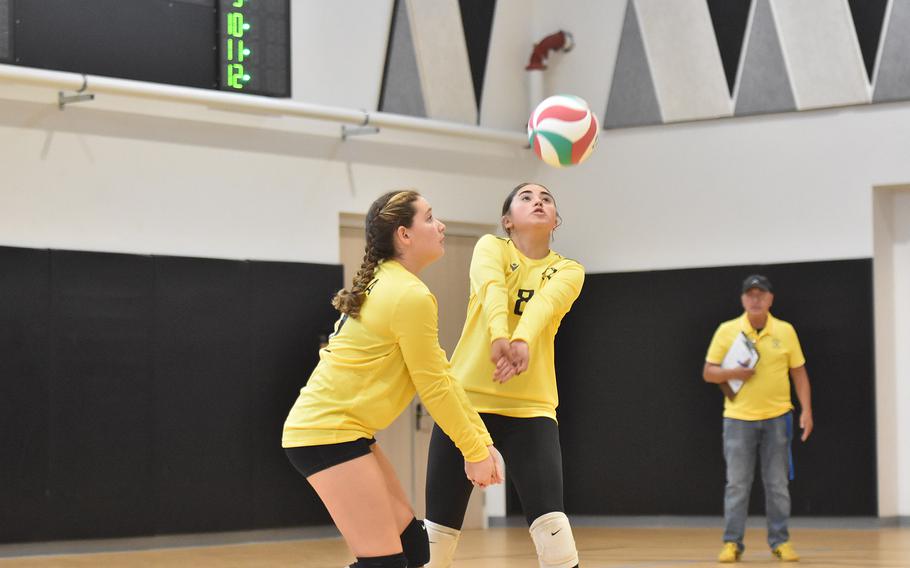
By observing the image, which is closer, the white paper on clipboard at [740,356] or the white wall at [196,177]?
the white paper on clipboard at [740,356]

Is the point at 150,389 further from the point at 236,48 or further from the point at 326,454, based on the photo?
the point at 326,454

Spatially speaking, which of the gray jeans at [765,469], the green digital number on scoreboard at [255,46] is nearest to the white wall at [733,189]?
the gray jeans at [765,469]

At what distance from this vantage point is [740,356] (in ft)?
29.2

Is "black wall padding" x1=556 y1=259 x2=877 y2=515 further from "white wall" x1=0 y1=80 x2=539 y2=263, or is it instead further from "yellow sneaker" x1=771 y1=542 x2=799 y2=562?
"yellow sneaker" x1=771 y1=542 x2=799 y2=562

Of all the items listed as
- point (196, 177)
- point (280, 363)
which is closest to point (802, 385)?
point (280, 363)

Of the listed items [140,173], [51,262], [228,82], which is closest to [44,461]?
[51,262]

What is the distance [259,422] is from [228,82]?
2877 millimetres

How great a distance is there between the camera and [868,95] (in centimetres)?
1098

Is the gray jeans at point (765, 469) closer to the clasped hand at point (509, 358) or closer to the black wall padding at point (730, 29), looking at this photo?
the black wall padding at point (730, 29)

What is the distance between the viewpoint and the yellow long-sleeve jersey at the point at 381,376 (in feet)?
12.9

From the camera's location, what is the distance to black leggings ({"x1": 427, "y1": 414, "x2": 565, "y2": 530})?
467cm

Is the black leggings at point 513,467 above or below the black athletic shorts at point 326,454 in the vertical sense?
below

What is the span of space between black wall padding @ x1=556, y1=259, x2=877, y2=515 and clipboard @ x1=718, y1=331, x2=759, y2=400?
7.73 feet

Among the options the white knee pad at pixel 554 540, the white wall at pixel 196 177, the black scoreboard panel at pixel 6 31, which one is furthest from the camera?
the white wall at pixel 196 177
